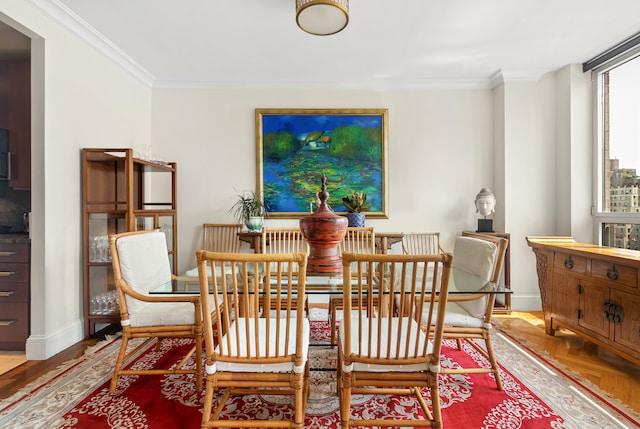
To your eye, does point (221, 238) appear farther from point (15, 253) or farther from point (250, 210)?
point (15, 253)

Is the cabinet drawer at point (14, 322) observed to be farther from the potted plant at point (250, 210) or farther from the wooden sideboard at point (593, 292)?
the wooden sideboard at point (593, 292)

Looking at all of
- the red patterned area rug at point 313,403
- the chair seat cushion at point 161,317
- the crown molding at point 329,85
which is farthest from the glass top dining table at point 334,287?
the crown molding at point 329,85

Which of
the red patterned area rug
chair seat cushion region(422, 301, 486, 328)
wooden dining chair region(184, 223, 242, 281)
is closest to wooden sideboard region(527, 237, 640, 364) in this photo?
the red patterned area rug

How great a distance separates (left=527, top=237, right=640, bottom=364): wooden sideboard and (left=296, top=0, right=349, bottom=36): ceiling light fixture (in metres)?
2.60

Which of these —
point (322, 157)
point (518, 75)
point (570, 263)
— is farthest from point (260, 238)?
point (518, 75)

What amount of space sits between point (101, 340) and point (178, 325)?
1.38m

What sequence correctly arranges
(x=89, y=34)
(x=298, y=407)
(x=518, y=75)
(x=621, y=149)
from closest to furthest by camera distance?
(x=298, y=407)
(x=89, y=34)
(x=621, y=149)
(x=518, y=75)

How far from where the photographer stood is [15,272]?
249cm

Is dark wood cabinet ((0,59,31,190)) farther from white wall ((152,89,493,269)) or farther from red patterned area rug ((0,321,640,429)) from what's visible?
red patterned area rug ((0,321,640,429))

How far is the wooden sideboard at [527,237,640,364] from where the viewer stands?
217cm

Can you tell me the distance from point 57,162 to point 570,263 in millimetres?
4369

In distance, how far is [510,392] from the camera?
1.98 metres

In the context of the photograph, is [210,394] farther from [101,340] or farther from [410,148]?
[410,148]

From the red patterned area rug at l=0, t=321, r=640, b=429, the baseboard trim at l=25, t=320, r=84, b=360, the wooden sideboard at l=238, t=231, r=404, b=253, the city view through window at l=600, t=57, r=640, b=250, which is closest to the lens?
the red patterned area rug at l=0, t=321, r=640, b=429
